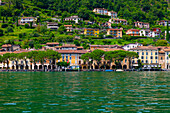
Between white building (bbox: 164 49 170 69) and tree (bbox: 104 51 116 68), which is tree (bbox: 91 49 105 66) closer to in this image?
tree (bbox: 104 51 116 68)

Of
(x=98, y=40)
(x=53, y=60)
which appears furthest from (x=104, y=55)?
(x=98, y=40)

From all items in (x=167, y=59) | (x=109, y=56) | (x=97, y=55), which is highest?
(x=97, y=55)

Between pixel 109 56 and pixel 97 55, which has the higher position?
pixel 97 55

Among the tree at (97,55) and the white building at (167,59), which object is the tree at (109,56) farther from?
the white building at (167,59)

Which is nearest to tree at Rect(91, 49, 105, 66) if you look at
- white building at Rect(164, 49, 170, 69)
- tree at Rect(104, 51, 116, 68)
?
tree at Rect(104, 51, 116, 68)

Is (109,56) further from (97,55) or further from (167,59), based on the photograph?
(167,59)

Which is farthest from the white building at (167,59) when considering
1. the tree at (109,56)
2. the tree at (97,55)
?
the tree at (97,55)

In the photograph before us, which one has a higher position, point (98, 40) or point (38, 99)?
point (98, 40)

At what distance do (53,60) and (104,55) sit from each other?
21721 mm

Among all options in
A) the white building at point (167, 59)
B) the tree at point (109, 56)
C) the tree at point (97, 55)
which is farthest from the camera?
the white building at point (167, 59)

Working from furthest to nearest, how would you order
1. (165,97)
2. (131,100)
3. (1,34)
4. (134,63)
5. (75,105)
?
(1,34) → (134,63) → (165,97) → (131,100) → (75,105)

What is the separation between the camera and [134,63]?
493ft

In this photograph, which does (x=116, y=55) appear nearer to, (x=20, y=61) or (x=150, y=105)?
(x=20, y=61)

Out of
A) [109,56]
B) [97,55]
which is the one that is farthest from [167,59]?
[97,55]
